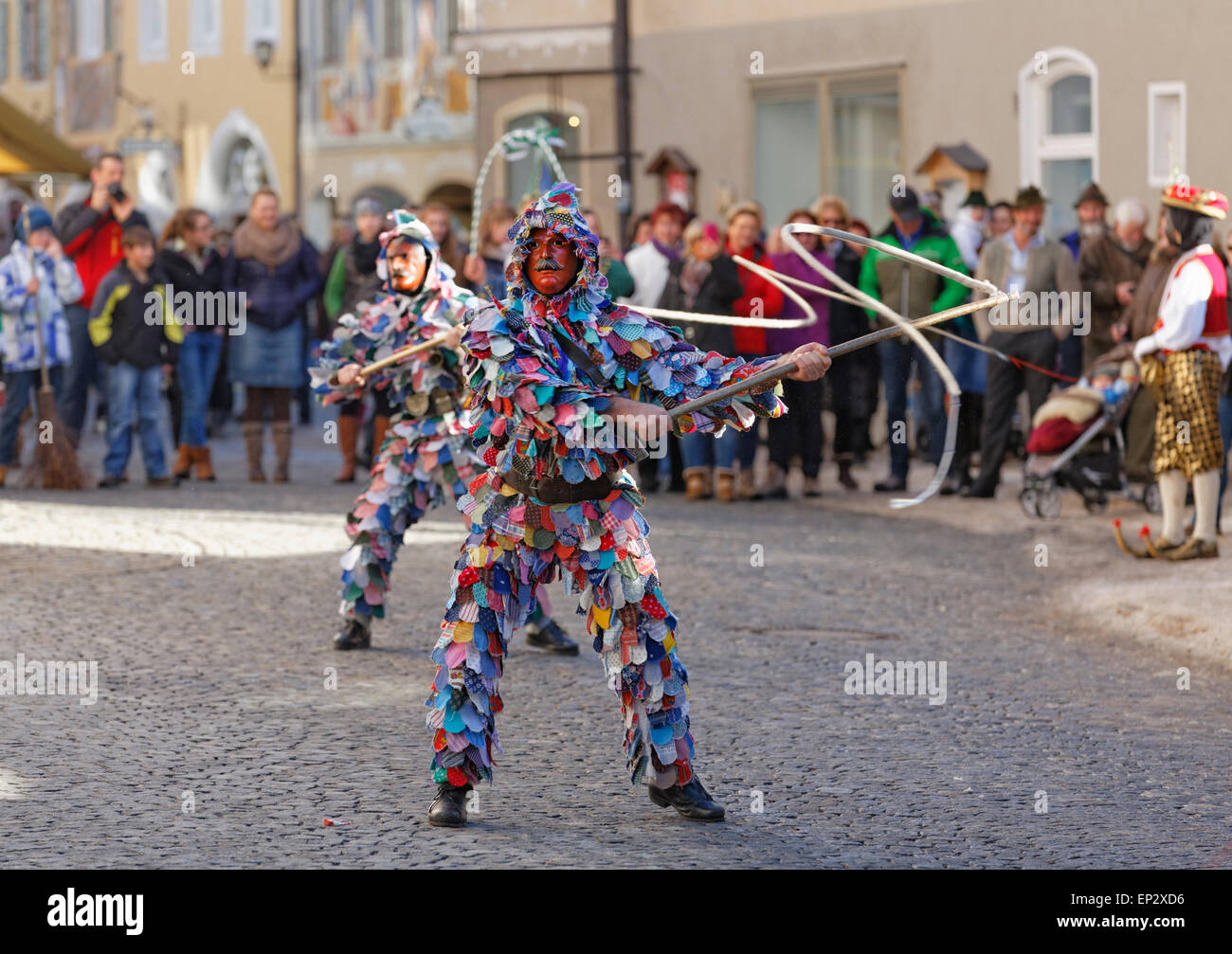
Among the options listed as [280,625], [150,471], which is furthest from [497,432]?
[150,471]

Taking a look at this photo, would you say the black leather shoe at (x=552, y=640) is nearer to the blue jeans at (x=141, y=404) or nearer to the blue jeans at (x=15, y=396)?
the blue jeans at (x=141, y=404)

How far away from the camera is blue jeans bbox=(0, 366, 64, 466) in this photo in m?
16.7

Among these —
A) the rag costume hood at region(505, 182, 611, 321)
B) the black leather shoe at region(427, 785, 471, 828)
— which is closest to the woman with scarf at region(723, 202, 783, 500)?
the rag costume hood at region(505, 182, 611, 321)

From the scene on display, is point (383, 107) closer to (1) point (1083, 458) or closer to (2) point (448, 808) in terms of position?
(1) point (1083, 458)

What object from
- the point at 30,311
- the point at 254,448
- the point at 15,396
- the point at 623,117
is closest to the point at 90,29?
the point at 623,117

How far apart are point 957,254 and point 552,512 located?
919 centimetres

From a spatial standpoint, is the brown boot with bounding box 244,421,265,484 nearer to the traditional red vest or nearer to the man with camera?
the man with camera

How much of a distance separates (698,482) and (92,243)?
527cm

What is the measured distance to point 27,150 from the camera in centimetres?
1858

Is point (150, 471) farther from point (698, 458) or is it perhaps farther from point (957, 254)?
point (957, 254)

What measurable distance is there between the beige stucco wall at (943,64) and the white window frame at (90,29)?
712 inches

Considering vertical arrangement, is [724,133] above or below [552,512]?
above

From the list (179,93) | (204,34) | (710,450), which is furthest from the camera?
(179,93)
